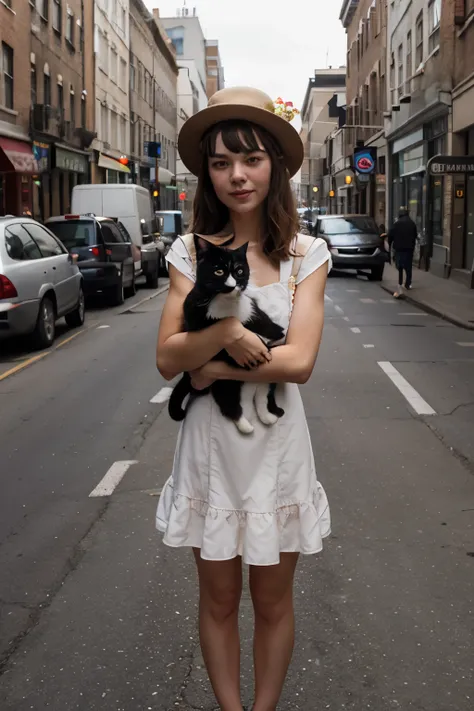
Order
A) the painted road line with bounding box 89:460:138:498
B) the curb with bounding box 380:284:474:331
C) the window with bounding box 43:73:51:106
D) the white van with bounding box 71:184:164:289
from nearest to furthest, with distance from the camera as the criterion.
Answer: the painted road line with bounding box 89:460:138:498, the curb with bounding box 380:284:474:331, the white van with bounding box 71:184:164:289, the window with bounding box 43:73:51:106

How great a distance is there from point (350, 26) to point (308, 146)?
5517cm

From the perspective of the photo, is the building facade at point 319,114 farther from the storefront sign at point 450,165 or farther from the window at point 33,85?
the storefront sign at point 450,165

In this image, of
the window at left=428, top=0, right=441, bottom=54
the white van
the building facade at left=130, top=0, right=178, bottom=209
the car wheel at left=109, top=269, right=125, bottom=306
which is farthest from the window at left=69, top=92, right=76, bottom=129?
the car wheel at left=109, top=269, right=125, bottom=306

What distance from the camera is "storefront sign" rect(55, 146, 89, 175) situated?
3319 centimetres

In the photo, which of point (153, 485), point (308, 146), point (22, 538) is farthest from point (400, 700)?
point (308, 146)

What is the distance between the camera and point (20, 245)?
1232 centimetres

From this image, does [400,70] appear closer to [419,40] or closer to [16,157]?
[419,40]

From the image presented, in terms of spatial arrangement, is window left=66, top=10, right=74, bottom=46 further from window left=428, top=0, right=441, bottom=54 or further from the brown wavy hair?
the brown wavy hair

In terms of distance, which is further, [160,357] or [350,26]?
[350,26]

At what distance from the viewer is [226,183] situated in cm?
254

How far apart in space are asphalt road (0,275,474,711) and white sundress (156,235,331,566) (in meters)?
0.91

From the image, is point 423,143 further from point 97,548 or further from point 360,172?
point 97,548

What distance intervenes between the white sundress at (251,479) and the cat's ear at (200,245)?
19cm

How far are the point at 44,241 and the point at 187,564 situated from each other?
9836 millimetres
